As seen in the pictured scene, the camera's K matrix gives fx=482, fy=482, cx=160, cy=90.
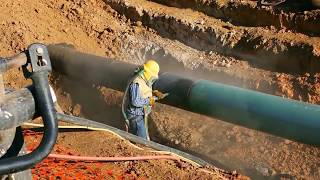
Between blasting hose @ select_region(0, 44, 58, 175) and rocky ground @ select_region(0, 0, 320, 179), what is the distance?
7079mm

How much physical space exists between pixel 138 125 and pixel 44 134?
643 centimetres

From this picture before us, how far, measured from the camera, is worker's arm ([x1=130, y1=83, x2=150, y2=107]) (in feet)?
25.9

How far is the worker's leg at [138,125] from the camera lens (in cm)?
836

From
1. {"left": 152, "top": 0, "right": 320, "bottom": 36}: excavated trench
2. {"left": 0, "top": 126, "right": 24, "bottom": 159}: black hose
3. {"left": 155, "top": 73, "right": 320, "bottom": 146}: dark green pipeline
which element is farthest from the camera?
{"left": 152, "top": 0, "right": 320, "bottom": 36}: excavated trench

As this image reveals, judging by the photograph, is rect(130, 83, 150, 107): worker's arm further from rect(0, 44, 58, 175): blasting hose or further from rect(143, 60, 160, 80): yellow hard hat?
rect(0, 44, 58, 175): blasting hose

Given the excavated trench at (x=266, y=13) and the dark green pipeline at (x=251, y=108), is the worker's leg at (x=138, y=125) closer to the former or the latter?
the dark green pipeline at (x=251, y=108)

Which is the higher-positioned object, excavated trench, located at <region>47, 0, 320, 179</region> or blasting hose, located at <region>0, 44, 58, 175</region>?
blasting hose, located at <region>0, 44, 58, 175</region>

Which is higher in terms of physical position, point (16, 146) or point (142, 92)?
point (16, 146)

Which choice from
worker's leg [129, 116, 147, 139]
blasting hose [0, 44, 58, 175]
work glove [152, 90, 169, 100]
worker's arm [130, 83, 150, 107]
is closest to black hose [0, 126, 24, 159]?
blasting hose [0, 44, 58, 175]

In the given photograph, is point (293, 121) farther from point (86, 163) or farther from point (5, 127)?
point (5, 127)

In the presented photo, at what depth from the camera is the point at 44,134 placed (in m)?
1.99

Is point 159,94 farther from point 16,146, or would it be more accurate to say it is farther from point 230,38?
point 16,146

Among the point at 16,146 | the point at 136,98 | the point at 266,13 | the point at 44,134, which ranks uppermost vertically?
the point at 266,13

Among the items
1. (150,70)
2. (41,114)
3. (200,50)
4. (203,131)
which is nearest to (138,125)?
(150,70)
